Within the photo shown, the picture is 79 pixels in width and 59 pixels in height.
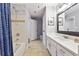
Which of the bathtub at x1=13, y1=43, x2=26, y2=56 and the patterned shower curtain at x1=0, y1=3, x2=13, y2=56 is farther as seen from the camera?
the bathtub at x1=13, y1=43, x2=26, y2=56

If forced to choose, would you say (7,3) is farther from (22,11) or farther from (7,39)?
(22,11)

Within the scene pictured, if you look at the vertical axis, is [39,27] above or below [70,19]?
below

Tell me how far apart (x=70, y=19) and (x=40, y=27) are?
60cm

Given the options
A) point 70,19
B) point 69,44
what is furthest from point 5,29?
point 70,19

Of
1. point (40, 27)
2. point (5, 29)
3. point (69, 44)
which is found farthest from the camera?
point (40, 27)

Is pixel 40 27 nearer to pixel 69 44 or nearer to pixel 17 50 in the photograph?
pixel 17 50

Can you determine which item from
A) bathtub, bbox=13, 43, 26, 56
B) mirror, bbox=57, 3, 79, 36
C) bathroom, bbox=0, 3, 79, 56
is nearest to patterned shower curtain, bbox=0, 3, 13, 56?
bathroom, bbox=0, 3, 79, 56

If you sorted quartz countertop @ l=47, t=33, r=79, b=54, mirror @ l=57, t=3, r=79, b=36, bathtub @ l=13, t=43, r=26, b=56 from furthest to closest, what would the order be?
mirror @ l=57, t=3, r=79, b=36, bathtub @ l=13, t=43, r=26, b=56, quartz countertop @ l=47, t=33, r=79, b=54

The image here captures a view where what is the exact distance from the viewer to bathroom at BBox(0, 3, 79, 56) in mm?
1264

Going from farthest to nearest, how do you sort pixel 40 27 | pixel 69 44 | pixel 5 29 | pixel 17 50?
1. pixel 40 27
2. pixel 17 50
3. pixel 69 44
4. pixel 5 29

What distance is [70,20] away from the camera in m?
2.07

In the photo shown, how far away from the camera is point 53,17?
5.88 ft

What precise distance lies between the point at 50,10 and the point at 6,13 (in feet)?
2.47

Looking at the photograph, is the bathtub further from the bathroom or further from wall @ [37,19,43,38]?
wall @ [37,19,43,38]
